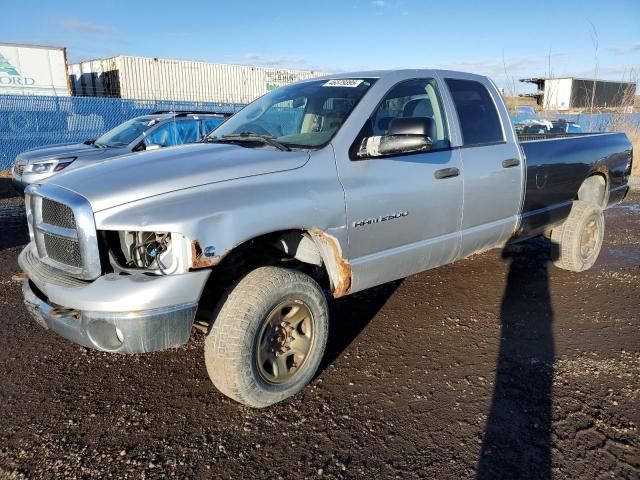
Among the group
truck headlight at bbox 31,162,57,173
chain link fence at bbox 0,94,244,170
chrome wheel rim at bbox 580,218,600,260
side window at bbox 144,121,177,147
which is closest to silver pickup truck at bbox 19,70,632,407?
chrome wheel rim at bbox 580,218,600,260

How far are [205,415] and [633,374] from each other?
278 cm

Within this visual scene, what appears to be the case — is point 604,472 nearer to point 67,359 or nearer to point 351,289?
point 351,289

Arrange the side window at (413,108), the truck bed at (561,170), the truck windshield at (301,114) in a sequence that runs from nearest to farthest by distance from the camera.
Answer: the truck windshield at (301,114), the side window at (413,108), the truck bed at (561,170)

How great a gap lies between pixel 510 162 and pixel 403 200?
1.40 metres

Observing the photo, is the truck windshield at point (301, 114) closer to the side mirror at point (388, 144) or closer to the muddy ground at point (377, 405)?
the side mirror at point (388, 144)

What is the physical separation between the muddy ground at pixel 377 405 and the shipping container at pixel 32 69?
69.5 ft

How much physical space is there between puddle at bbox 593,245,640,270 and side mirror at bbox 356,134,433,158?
12.1ft

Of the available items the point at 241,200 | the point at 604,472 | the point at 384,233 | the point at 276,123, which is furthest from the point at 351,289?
the point at 604,472

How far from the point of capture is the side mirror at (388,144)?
3084 millimetres

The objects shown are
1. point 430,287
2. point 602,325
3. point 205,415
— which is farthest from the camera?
point 430,287

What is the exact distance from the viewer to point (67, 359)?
3510 millimetres

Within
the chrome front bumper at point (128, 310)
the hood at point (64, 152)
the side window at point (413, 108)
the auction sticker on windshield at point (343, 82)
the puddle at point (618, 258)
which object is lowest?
the puddle at point (618, 258)

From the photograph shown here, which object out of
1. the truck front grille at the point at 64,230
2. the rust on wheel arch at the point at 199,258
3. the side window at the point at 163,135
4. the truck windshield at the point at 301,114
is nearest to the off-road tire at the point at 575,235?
the truck windshield at the point at 301,114

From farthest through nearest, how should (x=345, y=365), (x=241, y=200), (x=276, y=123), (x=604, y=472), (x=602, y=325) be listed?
(x=602, y=325) → (x=276, y=123) → (x=345, y=365) → (x=241, y=200) → (x=604, y=472)
